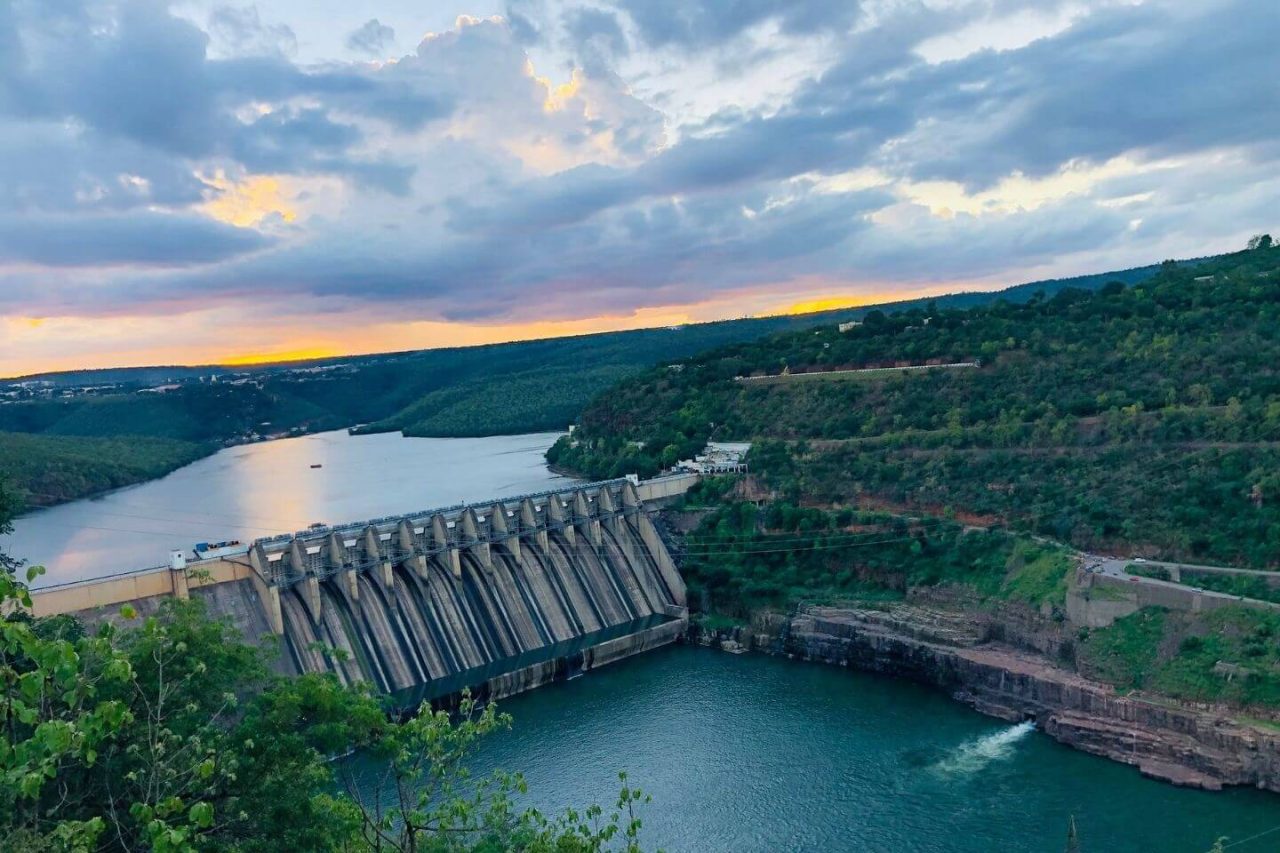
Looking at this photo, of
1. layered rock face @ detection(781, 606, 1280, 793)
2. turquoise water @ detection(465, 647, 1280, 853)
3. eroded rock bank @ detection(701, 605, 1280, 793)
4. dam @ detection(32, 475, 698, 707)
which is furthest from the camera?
dam @ detection(32, 475, 698, 707)

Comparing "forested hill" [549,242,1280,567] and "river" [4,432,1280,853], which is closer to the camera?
"river" [4,432,1280,853]

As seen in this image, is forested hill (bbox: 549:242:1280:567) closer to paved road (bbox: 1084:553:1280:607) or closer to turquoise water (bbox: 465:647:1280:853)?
paved road (bbox: 1084:553:1280:607)

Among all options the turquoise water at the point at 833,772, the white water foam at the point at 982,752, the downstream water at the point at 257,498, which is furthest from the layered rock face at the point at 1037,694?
the downstream water at the point at 257,498

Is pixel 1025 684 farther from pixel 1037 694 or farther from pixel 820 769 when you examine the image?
pixel 820 769

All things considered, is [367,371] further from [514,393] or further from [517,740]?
[517,740]

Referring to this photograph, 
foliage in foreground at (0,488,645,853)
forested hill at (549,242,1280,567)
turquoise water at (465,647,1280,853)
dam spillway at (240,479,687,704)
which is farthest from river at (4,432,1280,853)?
foliage in foreground at (0,488,645,853)

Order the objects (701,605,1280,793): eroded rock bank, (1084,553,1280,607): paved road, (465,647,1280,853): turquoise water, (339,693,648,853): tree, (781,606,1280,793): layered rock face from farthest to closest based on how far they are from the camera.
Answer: (1084,553,1280,607): paved road, (701,605,1280,793): eroded rock bank, (781,606,1280,793): layered rock face, (465,647,1280,853): turquoise water, (339,693,648,853): tree

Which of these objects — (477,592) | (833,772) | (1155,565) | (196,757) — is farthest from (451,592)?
(196,757)
